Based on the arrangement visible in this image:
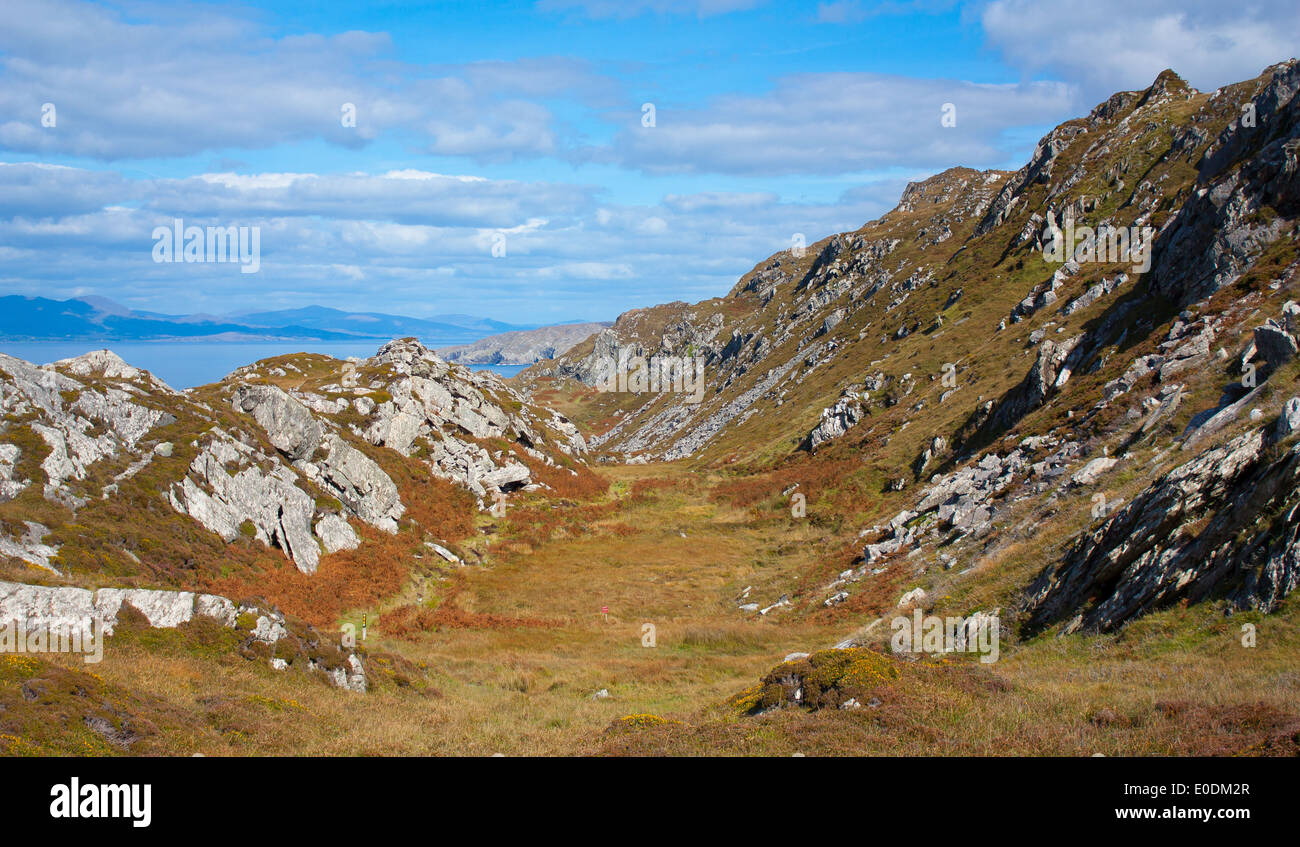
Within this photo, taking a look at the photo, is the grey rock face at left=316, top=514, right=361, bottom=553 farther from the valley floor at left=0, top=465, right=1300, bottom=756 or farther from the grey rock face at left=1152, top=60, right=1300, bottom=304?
the grey rock face at left=1152, top=60, right=1300, bottom=304

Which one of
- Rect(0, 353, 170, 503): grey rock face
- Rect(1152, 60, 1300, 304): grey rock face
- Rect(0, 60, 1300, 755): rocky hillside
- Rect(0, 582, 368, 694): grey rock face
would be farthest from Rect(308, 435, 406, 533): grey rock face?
Rect(1152, 60, 1300, 304): grey rock face

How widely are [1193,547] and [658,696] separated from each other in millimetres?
15874

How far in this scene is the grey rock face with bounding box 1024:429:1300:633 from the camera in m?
14.4

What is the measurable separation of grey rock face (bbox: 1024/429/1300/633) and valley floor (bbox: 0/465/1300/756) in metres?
0.68

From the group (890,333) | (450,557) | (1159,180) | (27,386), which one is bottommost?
(450,557)

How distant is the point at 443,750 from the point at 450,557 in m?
30.8

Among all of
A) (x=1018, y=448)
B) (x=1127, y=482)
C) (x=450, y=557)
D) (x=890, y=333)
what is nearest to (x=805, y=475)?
(x=1018, y=448)

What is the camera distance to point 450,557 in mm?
44188

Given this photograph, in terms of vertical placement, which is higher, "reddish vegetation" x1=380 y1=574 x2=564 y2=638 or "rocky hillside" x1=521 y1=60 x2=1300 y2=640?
"rocky hillside" x1=521 y1=60 x2=1300 y2=640

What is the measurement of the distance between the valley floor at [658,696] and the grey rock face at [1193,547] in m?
0.68

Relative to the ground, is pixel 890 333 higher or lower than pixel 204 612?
higher

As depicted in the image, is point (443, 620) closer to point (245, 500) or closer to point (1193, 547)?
point (245, 500)
